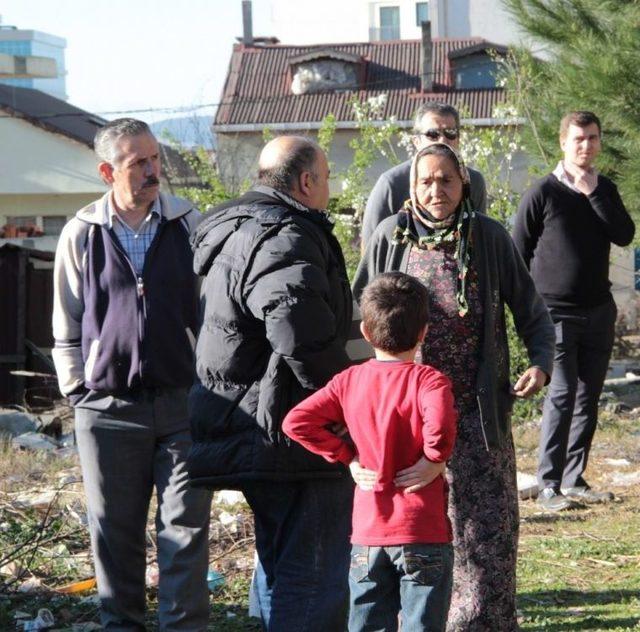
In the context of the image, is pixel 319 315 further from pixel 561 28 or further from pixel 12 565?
pixel 561 28

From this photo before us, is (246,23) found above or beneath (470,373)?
above

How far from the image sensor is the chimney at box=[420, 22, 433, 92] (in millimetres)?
36469

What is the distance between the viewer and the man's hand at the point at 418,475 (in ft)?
12.5

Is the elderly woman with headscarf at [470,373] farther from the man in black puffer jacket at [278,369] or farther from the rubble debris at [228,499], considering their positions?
the rubble debris at [228,499]

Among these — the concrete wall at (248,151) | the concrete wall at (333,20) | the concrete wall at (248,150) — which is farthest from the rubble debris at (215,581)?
the concrete wall at (333,20)

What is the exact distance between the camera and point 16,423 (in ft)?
43.0

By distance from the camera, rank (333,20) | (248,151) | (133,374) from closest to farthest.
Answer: (133,374) → (248,151) → (333,20)

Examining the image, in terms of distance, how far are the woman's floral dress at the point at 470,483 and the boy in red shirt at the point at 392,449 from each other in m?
0.73

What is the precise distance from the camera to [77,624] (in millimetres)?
5555

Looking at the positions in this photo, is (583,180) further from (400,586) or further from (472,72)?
(472,72)

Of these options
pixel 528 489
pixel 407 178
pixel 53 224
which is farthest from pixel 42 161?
pixel 407 178

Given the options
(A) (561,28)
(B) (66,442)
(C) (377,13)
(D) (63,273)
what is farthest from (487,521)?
Result: (C) (377,13)

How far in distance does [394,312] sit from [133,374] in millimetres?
1293

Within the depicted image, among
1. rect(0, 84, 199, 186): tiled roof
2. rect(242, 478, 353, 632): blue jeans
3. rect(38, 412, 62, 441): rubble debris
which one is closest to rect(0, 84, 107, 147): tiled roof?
rect(0, 84, 199, 186): tiled roof
